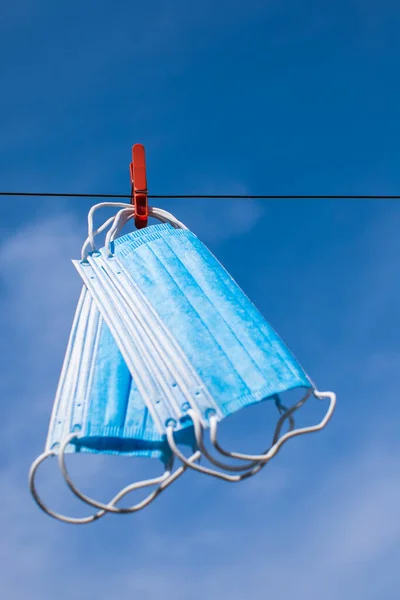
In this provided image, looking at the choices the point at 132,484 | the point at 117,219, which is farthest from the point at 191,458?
the point at 117,219

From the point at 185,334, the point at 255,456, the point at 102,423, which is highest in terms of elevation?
the point at 185,334

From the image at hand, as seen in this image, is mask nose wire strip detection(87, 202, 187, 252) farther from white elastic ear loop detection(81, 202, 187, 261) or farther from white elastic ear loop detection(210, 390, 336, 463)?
white elastic ear loop detection(210, 390, 336, 463)

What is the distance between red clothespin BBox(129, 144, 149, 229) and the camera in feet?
11.0

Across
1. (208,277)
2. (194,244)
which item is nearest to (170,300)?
(208,277)

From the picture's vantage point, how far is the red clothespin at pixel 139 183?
3350 mm

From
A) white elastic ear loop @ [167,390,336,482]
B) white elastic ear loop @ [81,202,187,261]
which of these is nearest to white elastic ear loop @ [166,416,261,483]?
white elastic ear loop @ [167,390,336,482]

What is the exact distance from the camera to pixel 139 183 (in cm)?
335

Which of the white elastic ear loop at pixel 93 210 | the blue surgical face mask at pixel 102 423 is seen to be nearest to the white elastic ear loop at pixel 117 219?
the white elastic ear loop at pixel 93 210

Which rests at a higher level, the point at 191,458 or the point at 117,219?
the point at 117,219

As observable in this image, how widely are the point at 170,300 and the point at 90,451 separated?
2.33ft

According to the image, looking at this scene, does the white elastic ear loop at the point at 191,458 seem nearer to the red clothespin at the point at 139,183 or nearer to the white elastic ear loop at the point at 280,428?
the white elastic ear loop at the point at 280,428

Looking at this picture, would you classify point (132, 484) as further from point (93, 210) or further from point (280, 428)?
point (93, 210)

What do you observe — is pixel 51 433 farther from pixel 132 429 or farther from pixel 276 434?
pixel 276 434

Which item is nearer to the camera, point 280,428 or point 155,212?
point 280,428
